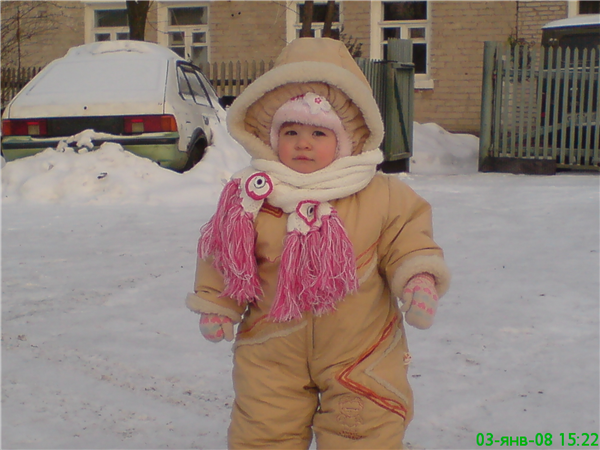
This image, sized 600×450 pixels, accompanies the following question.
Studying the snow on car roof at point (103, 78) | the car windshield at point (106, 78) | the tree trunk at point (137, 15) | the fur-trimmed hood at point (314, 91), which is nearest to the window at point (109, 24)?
the tree trunk at point (137, 15)

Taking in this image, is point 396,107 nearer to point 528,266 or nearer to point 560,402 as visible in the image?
point 528,266

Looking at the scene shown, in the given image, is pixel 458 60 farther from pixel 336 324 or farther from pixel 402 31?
pixel 336 324

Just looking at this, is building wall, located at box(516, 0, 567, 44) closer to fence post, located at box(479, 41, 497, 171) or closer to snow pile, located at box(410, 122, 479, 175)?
snow pile, located at box(410, 122, 479, 175)

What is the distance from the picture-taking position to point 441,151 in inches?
508

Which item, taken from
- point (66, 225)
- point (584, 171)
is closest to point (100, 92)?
point (66, 225)

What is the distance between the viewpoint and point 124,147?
723 cm

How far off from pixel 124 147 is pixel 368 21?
945 cm

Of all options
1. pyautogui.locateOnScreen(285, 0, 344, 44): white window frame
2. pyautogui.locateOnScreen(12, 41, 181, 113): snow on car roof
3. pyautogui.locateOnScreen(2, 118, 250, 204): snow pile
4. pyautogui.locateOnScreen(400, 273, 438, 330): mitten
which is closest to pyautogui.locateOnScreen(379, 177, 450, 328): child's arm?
pyautogui.locateOnScreen(400, 273, 438, 330): mitten

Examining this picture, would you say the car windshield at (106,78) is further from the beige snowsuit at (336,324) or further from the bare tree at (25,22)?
the bare tree at (25,22)

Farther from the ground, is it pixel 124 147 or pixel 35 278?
pixel 124 147

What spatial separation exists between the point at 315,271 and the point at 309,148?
13.3 inches

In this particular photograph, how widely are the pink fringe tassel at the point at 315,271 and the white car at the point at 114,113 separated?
5.43m

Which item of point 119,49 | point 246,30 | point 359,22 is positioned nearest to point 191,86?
point 119,49

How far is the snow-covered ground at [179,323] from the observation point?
2688 mm
